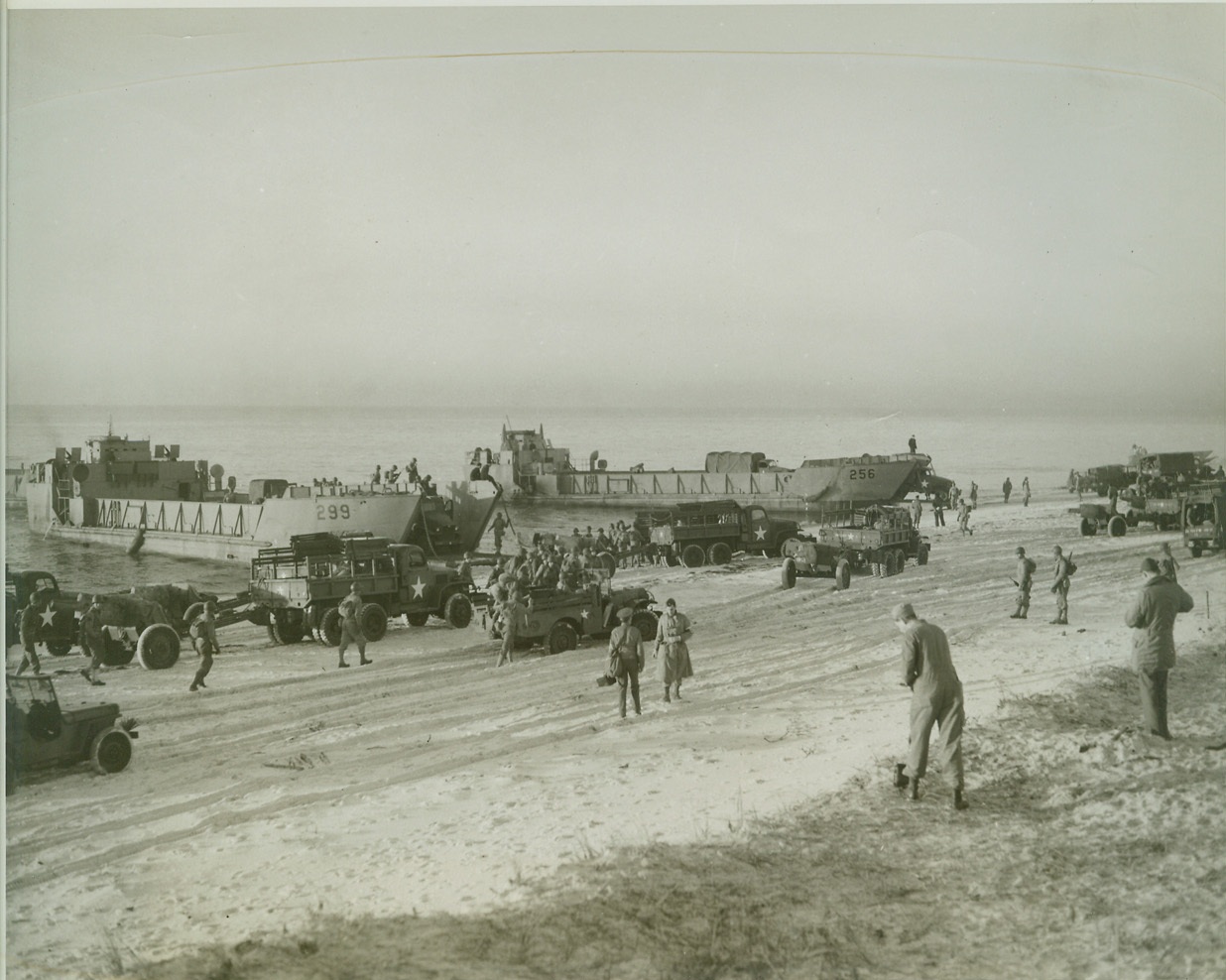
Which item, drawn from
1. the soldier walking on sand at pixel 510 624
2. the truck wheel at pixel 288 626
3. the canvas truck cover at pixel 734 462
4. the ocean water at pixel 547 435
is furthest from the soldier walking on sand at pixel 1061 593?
the truck wheel at pixel 288 626

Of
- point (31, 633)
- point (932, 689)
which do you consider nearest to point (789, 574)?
point (932, 689)

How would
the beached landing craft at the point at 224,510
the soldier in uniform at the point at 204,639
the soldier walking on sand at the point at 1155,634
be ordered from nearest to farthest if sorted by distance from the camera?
1. the soldier walking on sand at the point at 1155,634
2. the soldier in uniform at the point at 204,639
3. the beached landing craft at the point at 224,510

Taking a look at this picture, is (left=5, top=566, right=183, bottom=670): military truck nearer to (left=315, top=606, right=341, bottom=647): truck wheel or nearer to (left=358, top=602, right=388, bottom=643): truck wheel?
(left=315, top=606, right=341, bottom=647): truck wheel

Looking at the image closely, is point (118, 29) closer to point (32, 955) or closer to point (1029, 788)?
point (32, 955)

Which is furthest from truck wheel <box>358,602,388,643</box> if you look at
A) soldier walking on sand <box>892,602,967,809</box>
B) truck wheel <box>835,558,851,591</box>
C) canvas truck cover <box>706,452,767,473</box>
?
soldier walking on sand <box>892,602,967,809</box>

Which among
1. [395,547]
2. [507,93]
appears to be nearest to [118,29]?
[507,93]

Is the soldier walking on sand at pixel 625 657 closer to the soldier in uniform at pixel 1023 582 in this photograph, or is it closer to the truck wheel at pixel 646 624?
the truck wheel at pixel 646 624

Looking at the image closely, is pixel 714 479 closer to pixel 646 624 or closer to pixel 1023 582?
pixel 646 624
